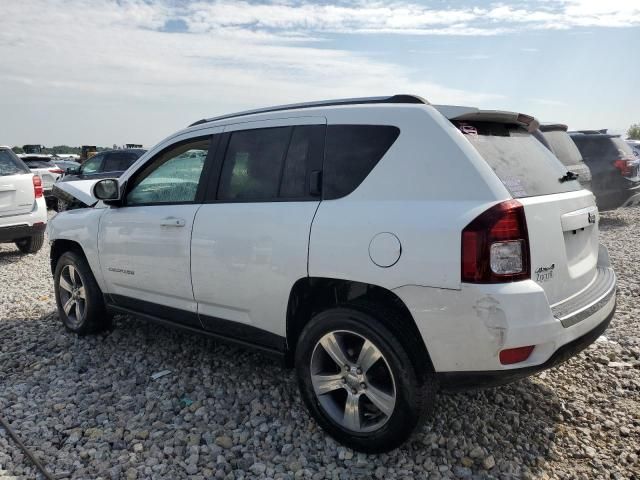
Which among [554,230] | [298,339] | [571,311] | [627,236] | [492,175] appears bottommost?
[627,236]

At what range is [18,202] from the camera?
27.1ft

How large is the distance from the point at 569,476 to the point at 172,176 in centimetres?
317

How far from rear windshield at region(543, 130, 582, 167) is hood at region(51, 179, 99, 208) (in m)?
6.91

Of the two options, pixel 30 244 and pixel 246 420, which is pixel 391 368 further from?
pixel 30 244

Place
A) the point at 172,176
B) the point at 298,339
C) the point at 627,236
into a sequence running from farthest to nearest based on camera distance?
the point at 627,236, the point at 172,176, the point at 298,339

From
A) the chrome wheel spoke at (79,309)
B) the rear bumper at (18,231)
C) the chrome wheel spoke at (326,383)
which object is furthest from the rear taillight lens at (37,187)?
the chrome wheel spoke at (326,383)

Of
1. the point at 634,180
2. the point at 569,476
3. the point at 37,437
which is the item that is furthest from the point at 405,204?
the point at 634,180

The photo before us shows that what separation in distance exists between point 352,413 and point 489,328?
95 centimetres

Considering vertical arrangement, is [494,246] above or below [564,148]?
below

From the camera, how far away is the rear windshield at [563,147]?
8.81 m

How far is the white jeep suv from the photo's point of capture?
101 inches

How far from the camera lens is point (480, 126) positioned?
2.97 meters

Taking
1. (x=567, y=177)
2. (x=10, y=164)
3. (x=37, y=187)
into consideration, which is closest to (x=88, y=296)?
(x=567, y=177)

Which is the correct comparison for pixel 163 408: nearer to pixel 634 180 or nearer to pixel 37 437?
pixel 37 437
